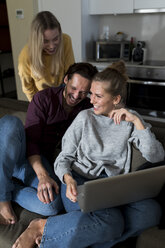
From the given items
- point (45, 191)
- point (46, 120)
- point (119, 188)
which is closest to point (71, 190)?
point (45, 191)

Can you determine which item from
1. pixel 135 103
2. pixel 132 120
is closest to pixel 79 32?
pixel 135 103

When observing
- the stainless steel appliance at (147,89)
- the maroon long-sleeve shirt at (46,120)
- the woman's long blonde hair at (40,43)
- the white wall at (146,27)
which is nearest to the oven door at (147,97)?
the stainless steel appliance at (147,89)

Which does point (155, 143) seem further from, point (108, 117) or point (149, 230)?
point (149, 230)

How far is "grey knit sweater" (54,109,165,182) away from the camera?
125 centimetres

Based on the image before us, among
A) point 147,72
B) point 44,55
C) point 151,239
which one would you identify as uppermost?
point 44,55

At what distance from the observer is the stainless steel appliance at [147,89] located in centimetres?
263

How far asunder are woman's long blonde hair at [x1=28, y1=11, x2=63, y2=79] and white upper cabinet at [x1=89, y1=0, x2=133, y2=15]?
141cm

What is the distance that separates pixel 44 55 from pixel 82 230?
1.31m

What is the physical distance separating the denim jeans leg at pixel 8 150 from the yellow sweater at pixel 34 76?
66 cm

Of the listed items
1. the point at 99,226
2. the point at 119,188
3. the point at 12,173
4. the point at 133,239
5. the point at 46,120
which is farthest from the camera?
the point at 46,120

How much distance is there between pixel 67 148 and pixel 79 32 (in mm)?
2056

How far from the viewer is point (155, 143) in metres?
1.21

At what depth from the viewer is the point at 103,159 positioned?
127cm

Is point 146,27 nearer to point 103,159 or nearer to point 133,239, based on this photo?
point 103,159
